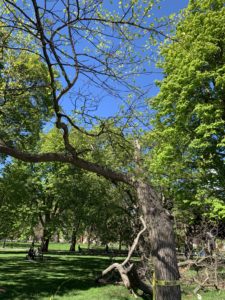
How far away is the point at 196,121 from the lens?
1941 cm

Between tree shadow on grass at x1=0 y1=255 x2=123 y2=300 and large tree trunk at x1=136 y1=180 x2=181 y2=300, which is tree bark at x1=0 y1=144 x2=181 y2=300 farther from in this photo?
tree shadow on grass at x1=0 y1=255 x2=123 y2=300

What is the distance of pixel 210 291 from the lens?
14.2m

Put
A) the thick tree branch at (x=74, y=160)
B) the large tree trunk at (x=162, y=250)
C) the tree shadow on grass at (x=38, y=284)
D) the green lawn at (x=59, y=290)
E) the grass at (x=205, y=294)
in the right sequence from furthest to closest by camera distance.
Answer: the tree shadow on grass at (x=38, y=284), the green lawn at (x=59, y=290), the grass at (x=205, y=294), the thick tree branch at (x=74, y=160), the large tree trunk at (x=162, y=250)

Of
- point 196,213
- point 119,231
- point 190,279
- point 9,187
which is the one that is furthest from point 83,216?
point 190,279

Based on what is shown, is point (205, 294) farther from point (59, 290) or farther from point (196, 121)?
point (196, 121)

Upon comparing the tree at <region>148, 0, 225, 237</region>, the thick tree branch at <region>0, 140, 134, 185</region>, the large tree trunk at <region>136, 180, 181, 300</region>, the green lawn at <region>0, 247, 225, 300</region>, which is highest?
the tree at <region>148, 0, 225, 237</region>

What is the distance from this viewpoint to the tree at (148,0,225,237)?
17.8 metres

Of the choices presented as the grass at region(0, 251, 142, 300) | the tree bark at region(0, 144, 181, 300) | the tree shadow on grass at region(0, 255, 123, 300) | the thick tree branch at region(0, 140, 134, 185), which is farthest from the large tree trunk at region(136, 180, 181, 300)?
the tree shadow on grass at region(0, 255, 123, 300)

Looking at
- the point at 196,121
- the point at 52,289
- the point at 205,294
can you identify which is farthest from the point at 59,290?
the point at 196,121

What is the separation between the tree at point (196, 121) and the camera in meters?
17.8

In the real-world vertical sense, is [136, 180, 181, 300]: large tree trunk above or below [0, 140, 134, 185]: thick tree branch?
below

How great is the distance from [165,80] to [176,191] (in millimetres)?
6092

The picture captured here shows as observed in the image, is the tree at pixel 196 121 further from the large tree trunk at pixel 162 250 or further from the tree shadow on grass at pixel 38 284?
the large tree trunk at pixel 162 250

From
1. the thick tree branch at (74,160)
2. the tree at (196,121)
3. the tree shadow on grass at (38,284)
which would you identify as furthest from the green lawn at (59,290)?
the thick tree branch at (74,160)
